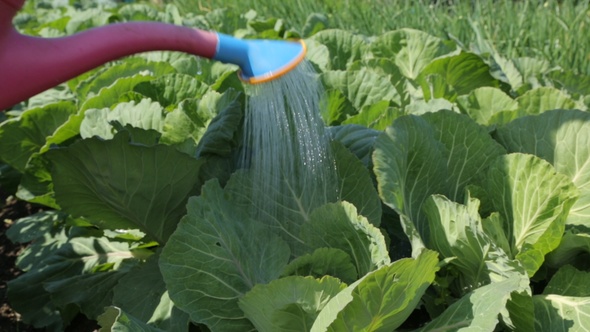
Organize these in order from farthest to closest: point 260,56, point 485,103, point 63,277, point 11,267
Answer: point 11,267
point 63,277
point 485,103
point 260,56

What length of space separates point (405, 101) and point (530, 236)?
97 cm

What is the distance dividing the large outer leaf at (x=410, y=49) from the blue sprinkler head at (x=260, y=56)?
3.92 feet

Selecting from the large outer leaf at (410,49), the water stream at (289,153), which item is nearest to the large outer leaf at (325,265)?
the water stream at (289,153)

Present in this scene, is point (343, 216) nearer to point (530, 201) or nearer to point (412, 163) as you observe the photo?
point (412, 163)

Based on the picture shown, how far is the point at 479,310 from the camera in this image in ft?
5.40

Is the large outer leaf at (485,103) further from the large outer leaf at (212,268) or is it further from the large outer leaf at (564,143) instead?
the large outer leaf at (212,268)

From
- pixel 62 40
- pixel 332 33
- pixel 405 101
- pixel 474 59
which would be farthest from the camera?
pixel 332 33

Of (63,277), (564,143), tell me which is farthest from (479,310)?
(63,277)

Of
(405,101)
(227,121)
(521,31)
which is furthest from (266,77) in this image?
(521,31)

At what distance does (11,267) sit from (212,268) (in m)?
1.81

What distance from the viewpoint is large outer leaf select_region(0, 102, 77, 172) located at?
2928 millimetres

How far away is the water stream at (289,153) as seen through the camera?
2.10 m

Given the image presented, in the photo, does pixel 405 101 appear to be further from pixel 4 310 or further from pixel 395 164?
pixel 4 310

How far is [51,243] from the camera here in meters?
3.06
